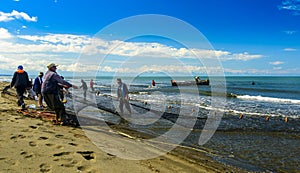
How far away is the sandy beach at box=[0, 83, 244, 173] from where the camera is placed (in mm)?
4391

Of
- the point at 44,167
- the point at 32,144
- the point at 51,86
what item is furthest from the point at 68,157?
the point at 51,86

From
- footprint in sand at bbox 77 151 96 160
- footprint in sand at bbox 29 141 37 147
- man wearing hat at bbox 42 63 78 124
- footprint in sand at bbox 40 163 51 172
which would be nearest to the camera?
footprint in sand at bbox 40 163 51 172

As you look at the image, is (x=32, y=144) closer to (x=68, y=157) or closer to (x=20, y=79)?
(x=68, y=157)

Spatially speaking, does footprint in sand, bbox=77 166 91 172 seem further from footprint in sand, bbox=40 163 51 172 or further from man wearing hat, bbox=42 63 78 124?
man wearing hat, bbox=42 63 78 124

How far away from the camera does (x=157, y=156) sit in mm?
6117

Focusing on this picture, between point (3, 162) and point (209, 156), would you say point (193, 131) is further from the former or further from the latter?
point (3, 162)

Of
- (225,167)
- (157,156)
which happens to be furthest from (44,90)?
(225,167)

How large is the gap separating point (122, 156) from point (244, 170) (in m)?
3.14

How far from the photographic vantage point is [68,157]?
4.84 m

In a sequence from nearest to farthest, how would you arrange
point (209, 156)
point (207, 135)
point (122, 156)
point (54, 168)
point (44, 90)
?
point (54, 168) < point (122, 156) < point (209, 156) < point (44, 90) < point (207, 135)

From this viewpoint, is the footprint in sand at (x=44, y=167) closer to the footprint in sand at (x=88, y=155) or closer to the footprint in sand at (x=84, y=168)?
the footprint in sand at (x=84, y=168)

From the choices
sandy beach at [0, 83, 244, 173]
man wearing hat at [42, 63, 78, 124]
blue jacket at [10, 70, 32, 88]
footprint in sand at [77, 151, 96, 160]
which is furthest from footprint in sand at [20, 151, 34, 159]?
blue jacket at [10, 70, 32, 88]

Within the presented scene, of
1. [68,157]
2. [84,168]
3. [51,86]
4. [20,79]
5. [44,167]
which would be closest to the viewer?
[44,167]

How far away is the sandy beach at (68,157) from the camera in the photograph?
14.4 feet
